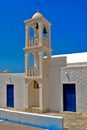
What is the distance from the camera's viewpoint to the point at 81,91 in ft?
48.5

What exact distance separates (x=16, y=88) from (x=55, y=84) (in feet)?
14.4

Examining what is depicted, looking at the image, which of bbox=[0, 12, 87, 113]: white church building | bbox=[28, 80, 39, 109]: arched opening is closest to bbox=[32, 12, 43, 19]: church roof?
bbox=[0, 12, 87, 113]: white church building

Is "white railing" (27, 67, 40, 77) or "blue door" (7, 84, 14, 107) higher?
"white railing" (27, 67, 40, 77)

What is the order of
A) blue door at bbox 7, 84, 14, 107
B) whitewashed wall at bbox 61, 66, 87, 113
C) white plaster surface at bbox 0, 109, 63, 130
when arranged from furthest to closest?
blue door at bbox 7, 84, 14, 107, whitewashed wall at bbox 61, 66, 87, 113, white plaster surface at bbox 0, 109, 63, 130

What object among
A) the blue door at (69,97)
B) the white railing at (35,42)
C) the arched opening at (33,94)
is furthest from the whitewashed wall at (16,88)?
the blue door at (69,97)

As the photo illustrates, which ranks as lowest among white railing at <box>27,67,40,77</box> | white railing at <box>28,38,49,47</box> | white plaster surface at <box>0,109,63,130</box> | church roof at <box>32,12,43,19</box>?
white plaster surface at <box>0,109,63,130</box>

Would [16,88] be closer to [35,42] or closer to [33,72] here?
[33,72]

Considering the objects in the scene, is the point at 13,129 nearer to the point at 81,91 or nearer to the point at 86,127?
the point at 86,127

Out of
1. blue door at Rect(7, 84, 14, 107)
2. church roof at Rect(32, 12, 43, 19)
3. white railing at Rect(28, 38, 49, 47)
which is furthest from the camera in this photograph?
blue door at Rect(7, 84, 14, 107)

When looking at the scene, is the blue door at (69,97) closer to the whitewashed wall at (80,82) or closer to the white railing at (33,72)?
the whitewashed wall at (80,82)

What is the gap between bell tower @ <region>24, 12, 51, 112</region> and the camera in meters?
16.3

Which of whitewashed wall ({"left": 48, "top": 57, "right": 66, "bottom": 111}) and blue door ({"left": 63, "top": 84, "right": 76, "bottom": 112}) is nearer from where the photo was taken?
blue door ({"left": 63, "top": 84, "right": 76, "bottom": 112})

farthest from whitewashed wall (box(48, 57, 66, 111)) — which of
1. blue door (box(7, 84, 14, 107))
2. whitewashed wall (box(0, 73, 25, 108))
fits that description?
blue door (box(7, 84, 14, 107))

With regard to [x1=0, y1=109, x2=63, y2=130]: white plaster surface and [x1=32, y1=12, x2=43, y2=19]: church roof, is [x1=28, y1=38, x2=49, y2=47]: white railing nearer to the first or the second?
[x1=32, y1=12, x2=43, y2=19]: church roof
